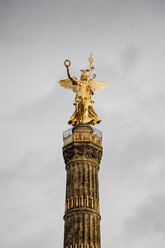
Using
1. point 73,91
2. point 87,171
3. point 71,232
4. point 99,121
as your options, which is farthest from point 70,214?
point 73,91

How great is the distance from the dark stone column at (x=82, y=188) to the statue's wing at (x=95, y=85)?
6167 mm

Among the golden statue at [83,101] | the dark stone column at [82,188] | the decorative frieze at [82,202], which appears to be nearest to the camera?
the dark stone column at [82,188]

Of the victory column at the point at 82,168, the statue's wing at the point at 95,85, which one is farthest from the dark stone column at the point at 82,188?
the statue's wing at the point at 95,85

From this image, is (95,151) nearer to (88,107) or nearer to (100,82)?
(88,107)

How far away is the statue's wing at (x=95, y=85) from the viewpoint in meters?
53.8

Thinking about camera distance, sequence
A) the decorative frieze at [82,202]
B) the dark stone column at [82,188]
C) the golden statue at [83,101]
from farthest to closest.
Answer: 1. the golden statue at [83,101]
2. the decorative frieze at [82,202]
3. the dark stone column at [82,188]

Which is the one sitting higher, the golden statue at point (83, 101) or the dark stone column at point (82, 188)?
the golden statue at point (83, 101)

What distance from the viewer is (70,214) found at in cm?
4394

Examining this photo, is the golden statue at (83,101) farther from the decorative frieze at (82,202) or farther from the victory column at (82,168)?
the decorative frieze at (82,202)

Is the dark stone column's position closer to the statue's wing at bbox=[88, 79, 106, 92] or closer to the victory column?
the victory column

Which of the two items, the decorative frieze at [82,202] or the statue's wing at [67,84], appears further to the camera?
the statue's wing at [67,84]

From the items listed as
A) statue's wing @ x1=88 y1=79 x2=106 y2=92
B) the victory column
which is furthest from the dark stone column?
statue's wing @ x1=88 y1=79 x2=106 y2=92

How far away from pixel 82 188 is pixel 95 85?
1484cm

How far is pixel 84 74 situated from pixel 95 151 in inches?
419
